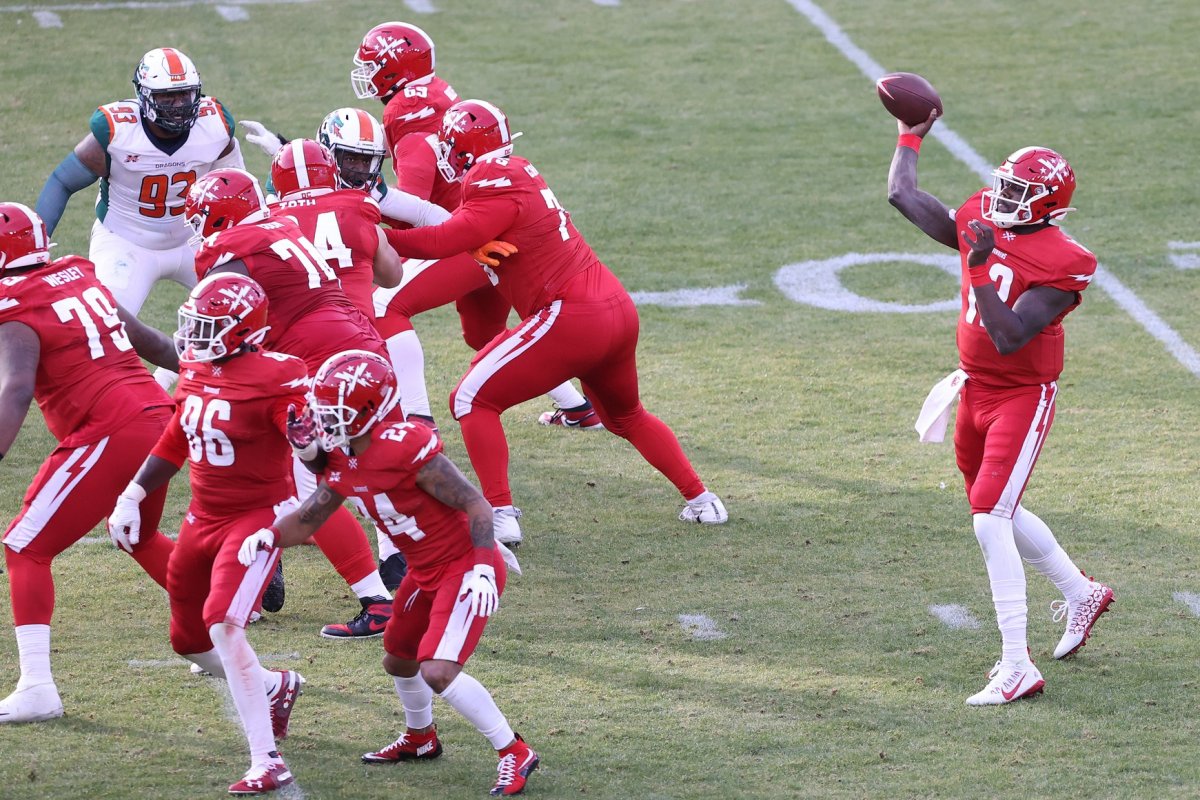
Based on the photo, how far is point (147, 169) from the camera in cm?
646

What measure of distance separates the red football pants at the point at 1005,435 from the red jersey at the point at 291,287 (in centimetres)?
197

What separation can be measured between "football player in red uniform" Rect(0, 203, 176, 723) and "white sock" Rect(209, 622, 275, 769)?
597 mm

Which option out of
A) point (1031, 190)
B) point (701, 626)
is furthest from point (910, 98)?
point (701, 626)

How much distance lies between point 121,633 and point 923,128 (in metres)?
3.24

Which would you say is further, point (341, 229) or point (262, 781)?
point (341, 229)

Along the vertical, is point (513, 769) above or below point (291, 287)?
below

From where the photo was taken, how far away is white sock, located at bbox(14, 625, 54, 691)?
4637mm

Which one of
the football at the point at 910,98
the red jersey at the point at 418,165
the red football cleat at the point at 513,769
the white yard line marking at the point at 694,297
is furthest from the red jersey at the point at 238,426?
the white yard line marking at the point at 694,297

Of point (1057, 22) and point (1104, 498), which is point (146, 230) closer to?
point (1104, 498)

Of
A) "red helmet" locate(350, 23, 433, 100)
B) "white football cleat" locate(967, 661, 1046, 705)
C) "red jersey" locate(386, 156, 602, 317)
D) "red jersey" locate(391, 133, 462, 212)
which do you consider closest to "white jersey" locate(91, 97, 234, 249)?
"red helmet" locate(350, 23, 433, 100)

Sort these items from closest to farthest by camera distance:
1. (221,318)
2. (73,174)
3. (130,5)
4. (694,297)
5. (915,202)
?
(221,318)
(915,202)
(73,174)
(694,297)
(130,5)

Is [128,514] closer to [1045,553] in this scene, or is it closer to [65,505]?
[65,505]

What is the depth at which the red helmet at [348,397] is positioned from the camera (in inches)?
157

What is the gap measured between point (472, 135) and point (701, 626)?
1.95 m
